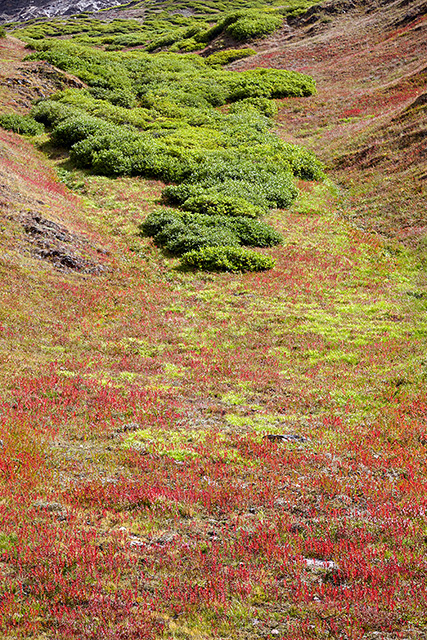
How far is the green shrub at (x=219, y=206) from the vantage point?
24.5 m

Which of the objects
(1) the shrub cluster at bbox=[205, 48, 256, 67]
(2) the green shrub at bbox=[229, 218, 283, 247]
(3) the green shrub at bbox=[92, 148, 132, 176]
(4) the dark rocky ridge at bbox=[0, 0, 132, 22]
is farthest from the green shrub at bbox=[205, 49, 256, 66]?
(4) the dark rocky ridge at bbox=[0, 0, 132, 22]

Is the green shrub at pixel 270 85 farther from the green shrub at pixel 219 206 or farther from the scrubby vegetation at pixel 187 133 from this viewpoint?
the green shrub at pixel 219 206

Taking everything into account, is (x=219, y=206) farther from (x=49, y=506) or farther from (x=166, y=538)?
(x=166, y=538)

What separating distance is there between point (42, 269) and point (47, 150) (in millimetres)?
19346

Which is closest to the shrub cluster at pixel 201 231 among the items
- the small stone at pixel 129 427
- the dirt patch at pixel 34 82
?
the small stone at pixel 129 427

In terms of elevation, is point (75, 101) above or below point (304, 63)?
below

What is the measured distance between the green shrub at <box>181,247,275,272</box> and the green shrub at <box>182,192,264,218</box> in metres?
3.94

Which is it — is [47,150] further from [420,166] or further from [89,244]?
[420,166]

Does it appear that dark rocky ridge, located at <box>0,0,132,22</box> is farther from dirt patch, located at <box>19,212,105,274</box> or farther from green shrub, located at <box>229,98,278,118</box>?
dirt patch, located at <box>19,212,105,274</box>

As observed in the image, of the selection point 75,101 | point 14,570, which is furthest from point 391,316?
point 75,101

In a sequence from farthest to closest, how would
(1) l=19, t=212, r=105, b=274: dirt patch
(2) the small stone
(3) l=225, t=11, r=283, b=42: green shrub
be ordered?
(3) l=225, t=11, r=283, b=42: green shrub
(1) l=19, t=212, r=105, b=274: dirt patch
(2) the small stone

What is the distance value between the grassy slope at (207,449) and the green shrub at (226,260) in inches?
31.1

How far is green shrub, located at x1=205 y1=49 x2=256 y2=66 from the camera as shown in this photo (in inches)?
2596

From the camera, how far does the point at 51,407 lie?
31.5 ft
